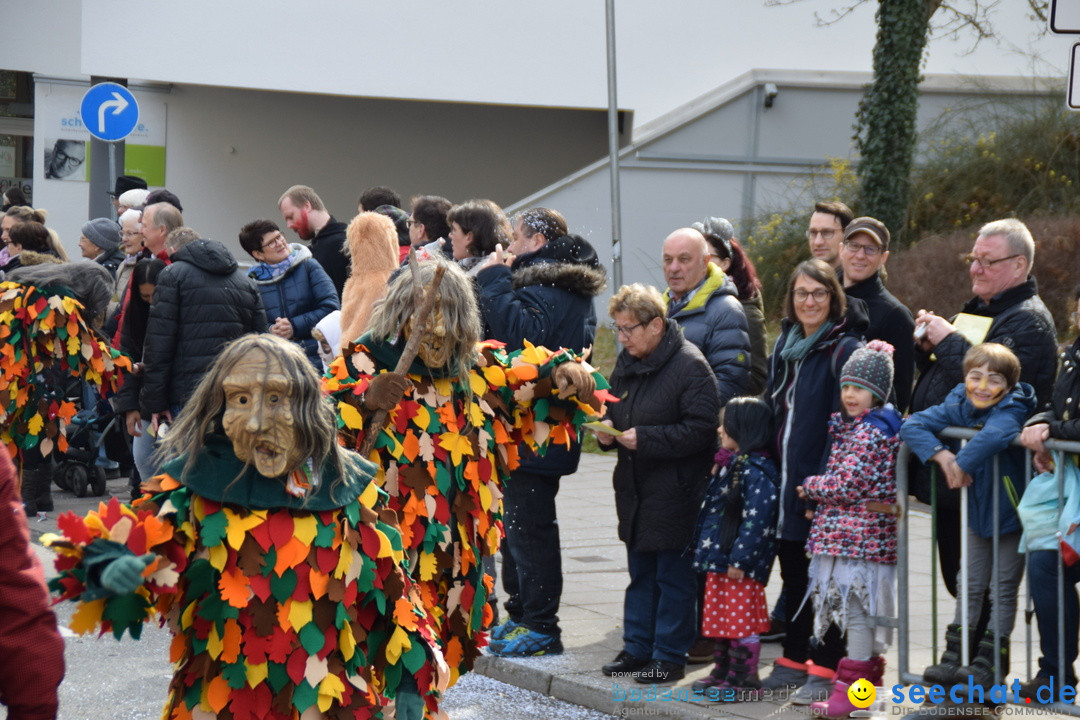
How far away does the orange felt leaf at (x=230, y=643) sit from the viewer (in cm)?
353

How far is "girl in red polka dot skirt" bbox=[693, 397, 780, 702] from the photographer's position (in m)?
5.59

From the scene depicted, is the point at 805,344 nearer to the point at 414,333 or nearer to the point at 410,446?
the point at 410,446

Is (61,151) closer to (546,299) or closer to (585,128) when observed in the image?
(585,128)

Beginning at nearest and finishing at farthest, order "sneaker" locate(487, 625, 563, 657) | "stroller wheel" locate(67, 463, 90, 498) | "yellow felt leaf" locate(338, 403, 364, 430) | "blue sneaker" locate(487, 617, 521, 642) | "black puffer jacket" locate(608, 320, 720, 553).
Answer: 1. "yellow felt leaf" locate(338, 403, 364, 430)
2. "black puffer jacket" locate(608, 320, 720, 553)
3. "sneaker" locate(487, 625, 563, 657)
4. "blue sneaker" locate(487, 617, 521, 642)
5. "stroller wheel" locate(67, 463, 90, 498)

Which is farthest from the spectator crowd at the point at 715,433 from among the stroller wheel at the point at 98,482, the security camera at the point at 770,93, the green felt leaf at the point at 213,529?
the security camera at the point at 770,93

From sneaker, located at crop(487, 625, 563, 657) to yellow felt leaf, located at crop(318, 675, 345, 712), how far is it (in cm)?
279

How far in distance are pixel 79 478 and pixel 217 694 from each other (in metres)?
7.12

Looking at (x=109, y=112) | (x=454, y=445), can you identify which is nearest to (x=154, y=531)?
(x=454, y=445)

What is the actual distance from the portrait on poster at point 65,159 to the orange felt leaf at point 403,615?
16845 millimetres

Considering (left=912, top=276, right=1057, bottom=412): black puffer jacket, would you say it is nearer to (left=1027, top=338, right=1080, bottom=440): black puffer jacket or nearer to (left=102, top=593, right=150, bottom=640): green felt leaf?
(left=1027, top=338, right=1080, bottom=440): black puffer jacket

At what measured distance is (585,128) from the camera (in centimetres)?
Result: 2188

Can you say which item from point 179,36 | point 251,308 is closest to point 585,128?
point 179,36

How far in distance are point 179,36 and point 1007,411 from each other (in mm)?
15654

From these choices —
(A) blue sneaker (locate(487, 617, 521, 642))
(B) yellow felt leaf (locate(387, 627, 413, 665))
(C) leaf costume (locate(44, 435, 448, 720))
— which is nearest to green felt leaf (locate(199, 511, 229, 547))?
(C) leaf costume (locate(44, 435, 448, 720))
